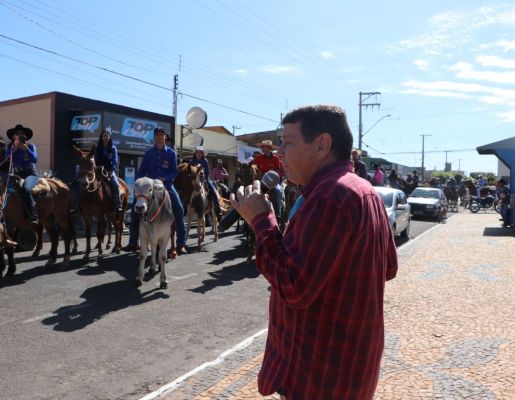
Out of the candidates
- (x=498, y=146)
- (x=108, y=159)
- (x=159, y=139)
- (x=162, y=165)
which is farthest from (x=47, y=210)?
(x=498, y=146)

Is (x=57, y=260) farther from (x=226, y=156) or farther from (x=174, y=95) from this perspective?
(x=174, y=95)

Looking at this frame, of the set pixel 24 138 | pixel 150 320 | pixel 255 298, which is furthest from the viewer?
pixel 24 138

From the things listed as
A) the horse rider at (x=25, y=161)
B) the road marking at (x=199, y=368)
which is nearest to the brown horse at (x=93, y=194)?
the horse rider at (x=25, y=161)

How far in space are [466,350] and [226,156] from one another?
29.0m

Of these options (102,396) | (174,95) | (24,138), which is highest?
(174,95)

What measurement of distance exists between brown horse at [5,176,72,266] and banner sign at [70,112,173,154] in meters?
7.98

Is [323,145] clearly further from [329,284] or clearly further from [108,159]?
[108,159]

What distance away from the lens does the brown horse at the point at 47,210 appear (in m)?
8.64

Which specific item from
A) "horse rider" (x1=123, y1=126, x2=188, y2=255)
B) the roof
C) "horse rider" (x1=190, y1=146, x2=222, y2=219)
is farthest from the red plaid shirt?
the roof

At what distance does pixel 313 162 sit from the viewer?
1.87 meters

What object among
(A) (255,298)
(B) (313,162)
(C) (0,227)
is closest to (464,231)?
(A) (255,298)

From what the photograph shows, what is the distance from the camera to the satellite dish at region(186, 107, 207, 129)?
746 inches

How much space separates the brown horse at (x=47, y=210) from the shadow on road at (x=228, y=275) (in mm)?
3017

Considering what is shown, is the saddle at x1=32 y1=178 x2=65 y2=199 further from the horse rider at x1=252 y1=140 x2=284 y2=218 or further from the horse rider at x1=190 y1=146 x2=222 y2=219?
the horse rider at x1=252 y1=140 x2=284 y2=218
